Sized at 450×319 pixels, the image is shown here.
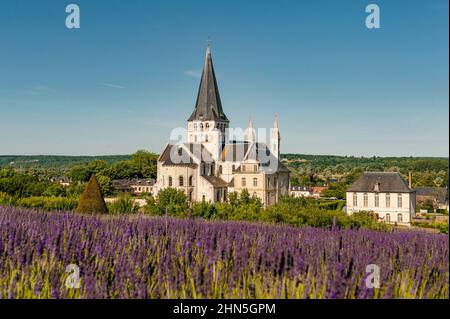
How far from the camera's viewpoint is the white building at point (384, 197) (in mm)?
50250

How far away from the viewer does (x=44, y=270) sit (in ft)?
18.2

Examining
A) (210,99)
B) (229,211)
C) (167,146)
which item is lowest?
(229,211)

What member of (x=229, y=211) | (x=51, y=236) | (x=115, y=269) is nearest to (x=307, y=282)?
(x=115, y=269)

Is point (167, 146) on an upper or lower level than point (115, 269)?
upper

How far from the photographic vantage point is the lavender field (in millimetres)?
4637

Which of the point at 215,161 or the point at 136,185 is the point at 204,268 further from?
the point at 136,185

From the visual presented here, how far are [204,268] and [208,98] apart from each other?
56.5m

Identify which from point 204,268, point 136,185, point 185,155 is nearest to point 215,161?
point 185,155

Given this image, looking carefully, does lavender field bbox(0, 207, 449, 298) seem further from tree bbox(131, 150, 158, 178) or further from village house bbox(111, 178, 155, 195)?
tree bbox(131, 150, 158, 178)

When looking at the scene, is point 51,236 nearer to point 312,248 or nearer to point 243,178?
point 312,248

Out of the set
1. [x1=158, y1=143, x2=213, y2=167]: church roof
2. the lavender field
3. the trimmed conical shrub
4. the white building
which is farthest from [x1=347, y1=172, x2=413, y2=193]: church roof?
the lavender field

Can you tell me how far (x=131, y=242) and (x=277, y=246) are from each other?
209cm

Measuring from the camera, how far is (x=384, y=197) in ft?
169

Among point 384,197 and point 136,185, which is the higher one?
point 136,185
